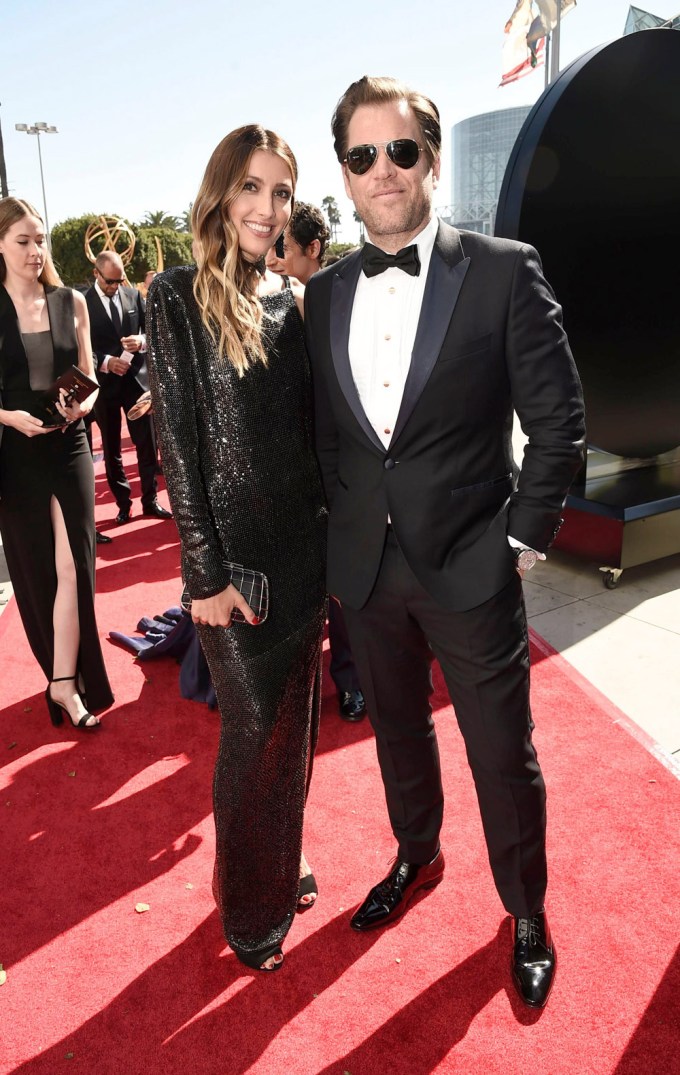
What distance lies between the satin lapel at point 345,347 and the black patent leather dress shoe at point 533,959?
1404 millimetres

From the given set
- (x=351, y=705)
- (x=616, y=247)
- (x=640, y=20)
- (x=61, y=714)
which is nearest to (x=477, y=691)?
(x=351, y=705)

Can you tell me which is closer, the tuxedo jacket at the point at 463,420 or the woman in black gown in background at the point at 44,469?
the tuxedo jacket at the point at 463,420

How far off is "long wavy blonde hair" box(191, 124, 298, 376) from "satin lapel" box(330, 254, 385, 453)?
0.21 meters

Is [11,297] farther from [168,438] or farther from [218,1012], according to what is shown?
[218,1012]

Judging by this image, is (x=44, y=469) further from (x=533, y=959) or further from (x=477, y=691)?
(x=533, y=959)

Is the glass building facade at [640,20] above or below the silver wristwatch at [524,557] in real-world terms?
above

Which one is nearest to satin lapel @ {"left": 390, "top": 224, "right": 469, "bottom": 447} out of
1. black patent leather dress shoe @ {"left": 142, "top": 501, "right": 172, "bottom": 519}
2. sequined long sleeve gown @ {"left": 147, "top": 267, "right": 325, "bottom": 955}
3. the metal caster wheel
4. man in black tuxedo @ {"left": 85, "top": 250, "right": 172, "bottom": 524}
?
sequined long sleeve gown @ {"left": 147, "top": 267, "right": 325, "bottom": 955}

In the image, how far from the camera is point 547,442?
2039 mm

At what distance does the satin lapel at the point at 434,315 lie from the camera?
202 centimetres

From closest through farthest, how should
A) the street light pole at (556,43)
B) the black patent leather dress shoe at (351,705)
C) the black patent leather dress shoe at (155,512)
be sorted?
the black patent leather dress shoe at (351,705)
the black patent leather dress shoe at (155,512)
the street light pole at (556,43)

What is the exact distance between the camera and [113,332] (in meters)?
7.14

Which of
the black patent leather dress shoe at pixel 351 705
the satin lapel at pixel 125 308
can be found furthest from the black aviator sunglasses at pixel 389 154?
the satin lapel at pixel 125 308

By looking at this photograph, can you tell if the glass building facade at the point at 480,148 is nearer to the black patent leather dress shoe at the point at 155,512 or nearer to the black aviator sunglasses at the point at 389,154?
the black patent leather dress shoe at the point at 155,512

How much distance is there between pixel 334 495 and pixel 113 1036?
1.57m
